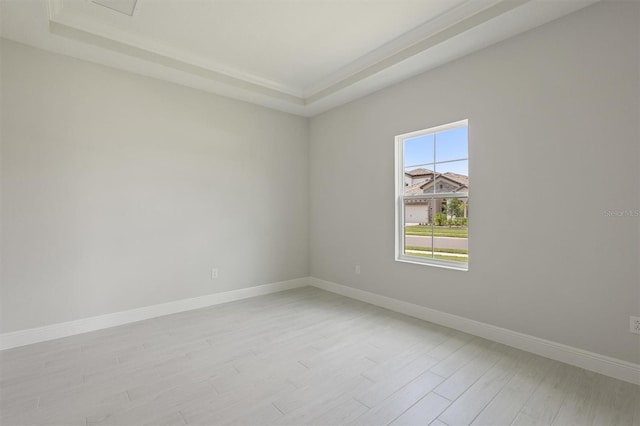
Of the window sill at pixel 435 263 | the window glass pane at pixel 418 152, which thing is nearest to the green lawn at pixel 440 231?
the window sill at pixel 435 263

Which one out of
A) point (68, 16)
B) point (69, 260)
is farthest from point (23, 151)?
point (68, 16)

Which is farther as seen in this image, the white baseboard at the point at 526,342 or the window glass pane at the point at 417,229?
the window glass pane at the point at 417,229

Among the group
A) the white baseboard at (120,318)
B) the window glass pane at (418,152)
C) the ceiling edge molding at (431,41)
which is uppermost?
the ceiling edge molding at (431,41)

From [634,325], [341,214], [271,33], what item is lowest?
[634,325]

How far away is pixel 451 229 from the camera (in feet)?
10.8

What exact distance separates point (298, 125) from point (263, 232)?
1.86 metres

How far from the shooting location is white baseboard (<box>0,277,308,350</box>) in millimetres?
2782

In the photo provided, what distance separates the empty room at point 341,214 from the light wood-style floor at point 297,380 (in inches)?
0.8

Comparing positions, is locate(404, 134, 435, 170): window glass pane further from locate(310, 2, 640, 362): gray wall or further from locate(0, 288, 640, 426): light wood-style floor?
locate(0, 288, 640, 426): light wood-style floor

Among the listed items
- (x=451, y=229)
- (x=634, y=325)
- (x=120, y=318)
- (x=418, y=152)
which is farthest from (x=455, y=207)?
(x=120, y=318)

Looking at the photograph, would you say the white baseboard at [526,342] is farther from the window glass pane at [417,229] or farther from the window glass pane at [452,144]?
the window glass pane at [452,144]

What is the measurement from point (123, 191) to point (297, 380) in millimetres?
2770

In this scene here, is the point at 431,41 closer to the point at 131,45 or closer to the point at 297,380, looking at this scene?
the point at 131,45

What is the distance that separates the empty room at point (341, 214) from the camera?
212 centimetres
